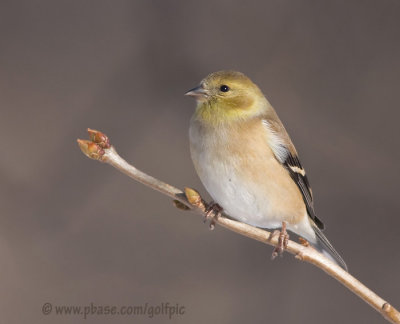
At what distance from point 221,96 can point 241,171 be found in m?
0.22

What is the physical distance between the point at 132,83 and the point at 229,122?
99 centimetres

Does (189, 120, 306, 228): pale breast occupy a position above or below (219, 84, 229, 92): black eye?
below

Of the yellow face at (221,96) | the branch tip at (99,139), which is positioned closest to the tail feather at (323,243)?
the yellow face at (221,96)

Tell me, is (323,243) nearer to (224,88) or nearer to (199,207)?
(224,88)

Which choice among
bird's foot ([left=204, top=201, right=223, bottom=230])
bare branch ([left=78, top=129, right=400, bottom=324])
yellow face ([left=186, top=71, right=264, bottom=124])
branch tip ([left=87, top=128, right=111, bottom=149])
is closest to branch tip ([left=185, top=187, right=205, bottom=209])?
bare branch ([left=78, top=129, right=400, bottom=324])

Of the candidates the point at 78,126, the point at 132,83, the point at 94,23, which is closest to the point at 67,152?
the point at 78,126

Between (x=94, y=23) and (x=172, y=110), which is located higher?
(x=94, y=23)

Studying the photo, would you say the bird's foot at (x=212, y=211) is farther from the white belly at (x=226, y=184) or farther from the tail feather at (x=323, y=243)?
the tail feather at (x=323, y=243)

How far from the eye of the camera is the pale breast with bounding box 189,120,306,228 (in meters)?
1.49

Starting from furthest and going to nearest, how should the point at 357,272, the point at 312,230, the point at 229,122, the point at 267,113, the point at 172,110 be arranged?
1. the point at 172,110
2. the point at 357,272
3. the point at 312,230
4. the point at 267,113
5. the point at 229,122

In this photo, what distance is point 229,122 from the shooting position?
1.52 meters

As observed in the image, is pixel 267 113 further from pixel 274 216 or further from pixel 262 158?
pixel 274 216

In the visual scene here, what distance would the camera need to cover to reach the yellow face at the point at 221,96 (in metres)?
1.52

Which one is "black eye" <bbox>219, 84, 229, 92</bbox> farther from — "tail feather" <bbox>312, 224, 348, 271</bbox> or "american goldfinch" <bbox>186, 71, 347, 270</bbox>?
"tail feather" <bbox>312, 224, 348, 271</bbox>
